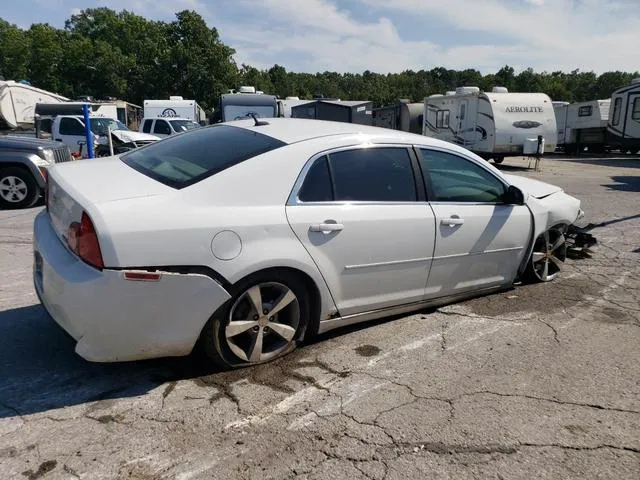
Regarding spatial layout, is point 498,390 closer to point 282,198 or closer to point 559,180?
point 282,198

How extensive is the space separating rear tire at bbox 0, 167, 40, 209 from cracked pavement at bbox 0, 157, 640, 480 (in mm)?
5031

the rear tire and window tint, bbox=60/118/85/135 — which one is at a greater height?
window tint, bbox=60/118/85/135

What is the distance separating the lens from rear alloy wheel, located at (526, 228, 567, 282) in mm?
5078

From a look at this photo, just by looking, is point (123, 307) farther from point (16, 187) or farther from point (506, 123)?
point (506, 123)

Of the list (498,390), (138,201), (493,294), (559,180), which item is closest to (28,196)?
(138,201)

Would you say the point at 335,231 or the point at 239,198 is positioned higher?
the point at 239,198

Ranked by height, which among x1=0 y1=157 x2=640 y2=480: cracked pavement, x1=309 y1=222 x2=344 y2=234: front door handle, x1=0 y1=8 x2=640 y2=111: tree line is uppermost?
x1=0 y1=8 x2=640 y2=111: tree line

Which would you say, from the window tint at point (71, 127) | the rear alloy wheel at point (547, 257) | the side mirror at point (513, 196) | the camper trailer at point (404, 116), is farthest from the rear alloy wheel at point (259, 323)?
the camper trailer at point (404, 116)

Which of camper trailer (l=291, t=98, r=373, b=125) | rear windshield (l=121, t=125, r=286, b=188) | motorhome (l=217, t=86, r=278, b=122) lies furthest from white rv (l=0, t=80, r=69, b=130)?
rear windshield (l=121, t=125, r=286, b=188)

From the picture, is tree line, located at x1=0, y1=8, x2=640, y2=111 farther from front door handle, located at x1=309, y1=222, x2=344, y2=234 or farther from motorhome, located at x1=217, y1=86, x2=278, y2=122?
front door handle, located at x1=309, y1=222, x2=344, y2=234

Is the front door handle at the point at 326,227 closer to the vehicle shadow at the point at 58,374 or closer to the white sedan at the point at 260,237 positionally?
the white sedan at the point at 260,237

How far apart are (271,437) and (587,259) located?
497 cm

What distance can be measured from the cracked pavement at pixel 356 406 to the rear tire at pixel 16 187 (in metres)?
5.03

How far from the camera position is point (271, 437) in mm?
2709
